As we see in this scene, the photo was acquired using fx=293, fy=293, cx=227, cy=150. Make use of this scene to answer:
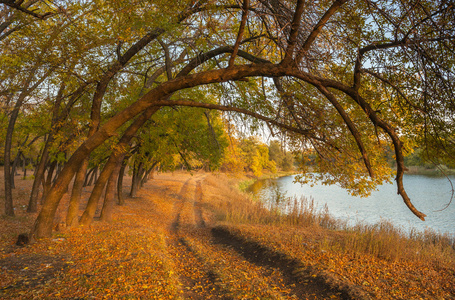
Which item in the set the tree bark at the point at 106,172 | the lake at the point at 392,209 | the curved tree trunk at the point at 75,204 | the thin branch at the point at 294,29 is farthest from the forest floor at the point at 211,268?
the lake at the point at 392,209

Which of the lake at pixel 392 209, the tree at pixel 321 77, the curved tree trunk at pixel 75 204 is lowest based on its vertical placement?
the lake at pixel 392 209

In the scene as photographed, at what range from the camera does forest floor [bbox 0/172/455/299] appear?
14.5 ft

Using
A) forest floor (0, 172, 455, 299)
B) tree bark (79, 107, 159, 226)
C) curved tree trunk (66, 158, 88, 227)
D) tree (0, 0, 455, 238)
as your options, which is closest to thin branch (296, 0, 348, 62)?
tree (0, 0, 455, 238)

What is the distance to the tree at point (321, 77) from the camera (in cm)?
423

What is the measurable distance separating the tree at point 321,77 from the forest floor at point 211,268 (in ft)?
4.77

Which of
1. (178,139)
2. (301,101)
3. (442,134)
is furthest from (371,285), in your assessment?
(178,139)

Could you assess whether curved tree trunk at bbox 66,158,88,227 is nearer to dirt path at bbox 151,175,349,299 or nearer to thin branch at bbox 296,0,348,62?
dirt path at bbox 151,175,349,299

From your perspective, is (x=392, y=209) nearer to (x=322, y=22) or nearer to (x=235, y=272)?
(x=235, y=272)

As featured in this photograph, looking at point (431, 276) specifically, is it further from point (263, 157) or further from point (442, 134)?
point (263, 157)

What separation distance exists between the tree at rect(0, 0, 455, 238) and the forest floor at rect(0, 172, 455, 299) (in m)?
1.45

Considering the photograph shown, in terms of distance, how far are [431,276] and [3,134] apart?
17552mm

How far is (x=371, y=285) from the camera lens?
4754 millimetres

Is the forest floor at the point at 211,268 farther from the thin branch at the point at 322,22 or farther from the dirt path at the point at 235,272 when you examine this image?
the thin branch at the point at 322,22

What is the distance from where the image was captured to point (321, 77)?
4.70 metres
